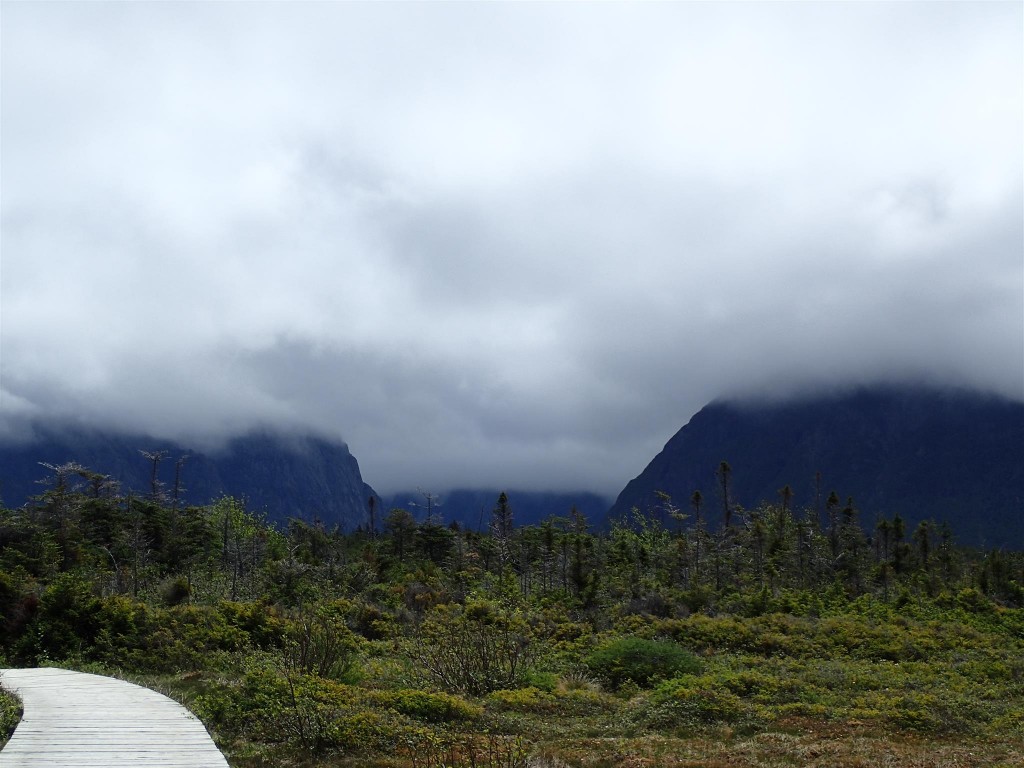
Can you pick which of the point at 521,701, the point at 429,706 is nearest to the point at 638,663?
the point at 521,701

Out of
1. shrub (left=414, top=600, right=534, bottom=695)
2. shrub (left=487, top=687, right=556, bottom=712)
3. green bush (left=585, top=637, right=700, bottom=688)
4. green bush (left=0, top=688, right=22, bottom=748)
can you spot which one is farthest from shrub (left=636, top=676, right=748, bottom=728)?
green bush (left=0, top=688, right=22, bottom=748)

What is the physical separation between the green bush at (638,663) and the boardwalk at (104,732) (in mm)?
12323

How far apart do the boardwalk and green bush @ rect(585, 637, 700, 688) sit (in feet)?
40.4

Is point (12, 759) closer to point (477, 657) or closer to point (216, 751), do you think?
point (216, 751)

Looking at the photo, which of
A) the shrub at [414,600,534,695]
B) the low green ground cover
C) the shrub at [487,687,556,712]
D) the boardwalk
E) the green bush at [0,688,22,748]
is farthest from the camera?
the shrub at [414,600,534,695]

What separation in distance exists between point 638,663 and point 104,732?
48.3 feet

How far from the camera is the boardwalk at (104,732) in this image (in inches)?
393

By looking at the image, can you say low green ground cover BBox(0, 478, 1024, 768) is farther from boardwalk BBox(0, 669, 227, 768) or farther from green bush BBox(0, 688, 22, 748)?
boardwalk BBox(0, 669, 227, 768)

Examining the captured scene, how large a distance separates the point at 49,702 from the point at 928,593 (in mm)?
49915

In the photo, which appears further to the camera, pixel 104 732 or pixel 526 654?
pixel 526 654

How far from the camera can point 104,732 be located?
11.3m

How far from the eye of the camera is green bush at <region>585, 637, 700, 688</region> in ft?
71.5

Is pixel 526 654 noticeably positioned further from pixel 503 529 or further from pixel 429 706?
pixel 503 529

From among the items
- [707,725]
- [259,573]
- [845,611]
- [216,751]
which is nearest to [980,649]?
[845,611]
